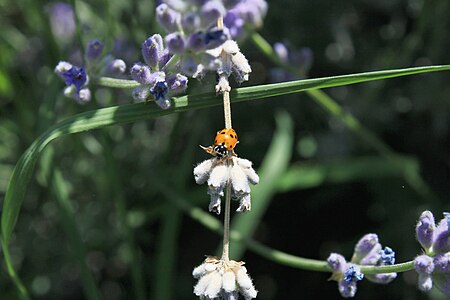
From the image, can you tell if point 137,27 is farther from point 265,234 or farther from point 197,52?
point 197,52

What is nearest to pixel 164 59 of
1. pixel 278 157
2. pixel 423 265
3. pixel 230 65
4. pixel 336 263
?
pixel 230 65

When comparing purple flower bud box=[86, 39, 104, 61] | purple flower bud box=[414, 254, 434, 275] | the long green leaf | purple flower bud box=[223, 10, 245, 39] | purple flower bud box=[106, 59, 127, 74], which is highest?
purple flower bud box=[223, 10, 245, 39]

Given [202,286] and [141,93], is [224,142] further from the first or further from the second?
[202,286]

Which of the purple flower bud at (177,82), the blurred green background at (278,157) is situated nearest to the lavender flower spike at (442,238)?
the purple flower bud at (177,82)

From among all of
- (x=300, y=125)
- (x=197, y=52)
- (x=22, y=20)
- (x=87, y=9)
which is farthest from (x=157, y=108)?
(x=22, y=20)

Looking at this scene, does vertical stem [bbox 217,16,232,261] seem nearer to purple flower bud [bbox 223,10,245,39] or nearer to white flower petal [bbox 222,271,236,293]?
white flower petal [bbox 222,271,236,293]

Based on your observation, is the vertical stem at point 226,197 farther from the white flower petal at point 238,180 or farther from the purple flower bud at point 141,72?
the purple flower bud at point 141,72

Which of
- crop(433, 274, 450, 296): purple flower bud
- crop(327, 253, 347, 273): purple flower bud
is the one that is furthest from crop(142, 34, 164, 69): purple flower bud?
crop(433, 274, 450, 296): purple flower bud

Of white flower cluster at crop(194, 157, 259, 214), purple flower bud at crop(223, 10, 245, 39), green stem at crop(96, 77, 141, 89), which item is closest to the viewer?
white flower cluster at crop(194, 157, 259, 214)
